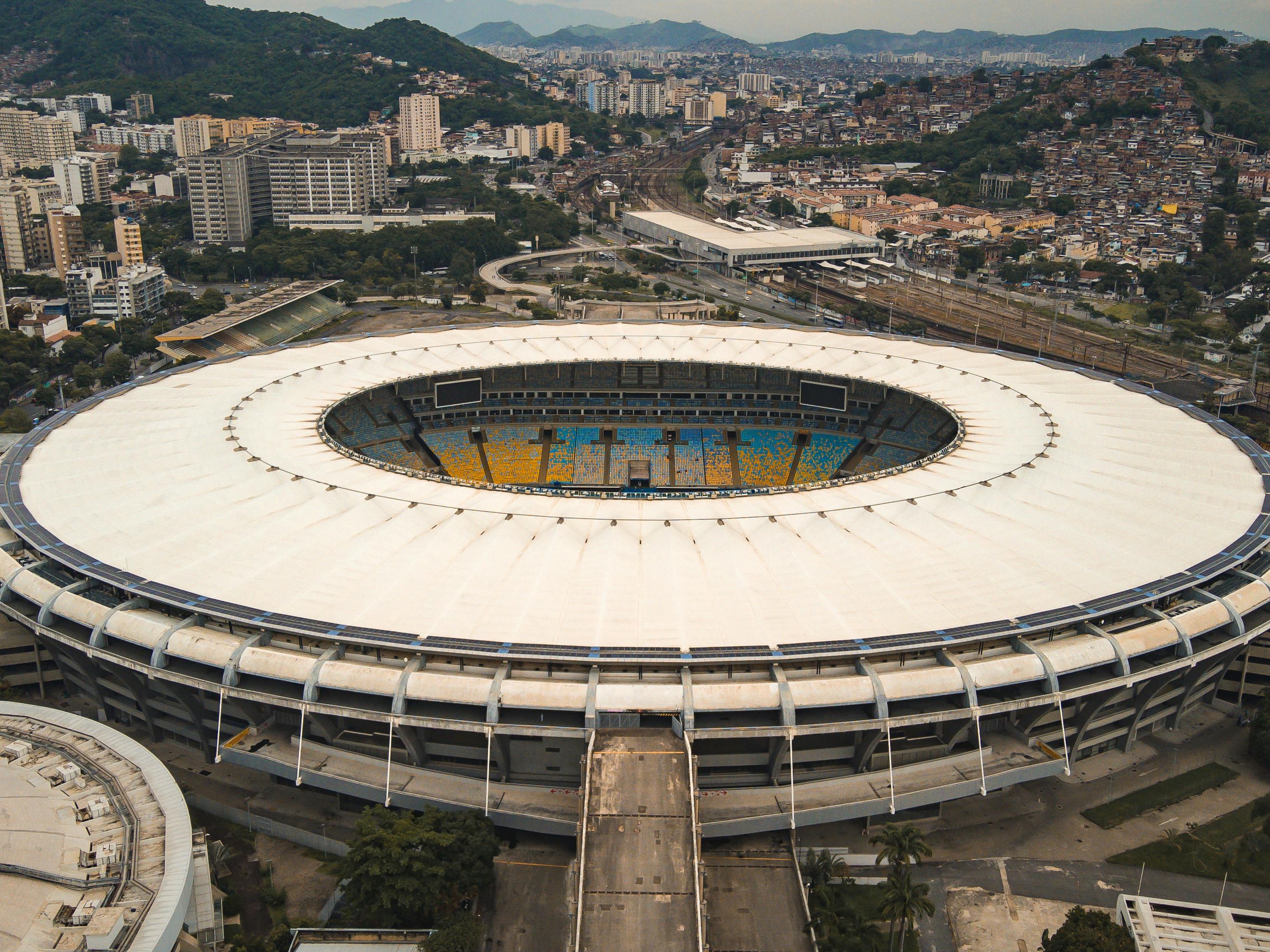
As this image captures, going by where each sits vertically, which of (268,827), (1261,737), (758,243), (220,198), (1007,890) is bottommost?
(268,827)

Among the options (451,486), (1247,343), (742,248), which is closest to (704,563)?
(451,486)

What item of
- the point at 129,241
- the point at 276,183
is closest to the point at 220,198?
the point at 276,183

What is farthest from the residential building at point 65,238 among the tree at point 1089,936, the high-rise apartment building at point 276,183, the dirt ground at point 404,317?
the tree at point 1089,936

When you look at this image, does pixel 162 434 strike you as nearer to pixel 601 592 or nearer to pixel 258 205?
pixel 601 592

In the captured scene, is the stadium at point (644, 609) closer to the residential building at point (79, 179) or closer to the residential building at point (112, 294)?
the residential building at point (112, 294)

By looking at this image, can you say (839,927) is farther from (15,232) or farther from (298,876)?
(15,232)

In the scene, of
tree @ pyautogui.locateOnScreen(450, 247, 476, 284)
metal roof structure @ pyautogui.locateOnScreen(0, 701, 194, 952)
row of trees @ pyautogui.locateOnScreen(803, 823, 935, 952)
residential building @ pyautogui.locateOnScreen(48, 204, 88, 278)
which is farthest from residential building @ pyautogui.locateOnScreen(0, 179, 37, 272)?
row of trees @ pyautogui.locateOnScreen(803, 823, 935, 952)

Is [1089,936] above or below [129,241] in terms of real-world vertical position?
above
